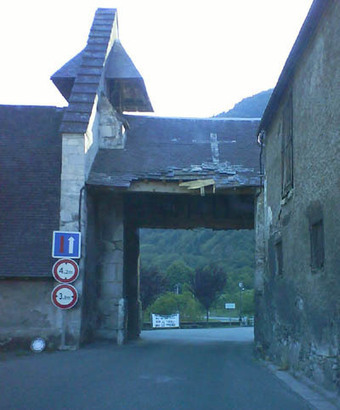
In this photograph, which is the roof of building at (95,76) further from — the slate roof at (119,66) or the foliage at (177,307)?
the foliage at (177,307)

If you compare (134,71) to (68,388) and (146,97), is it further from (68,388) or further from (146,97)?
(68,388)

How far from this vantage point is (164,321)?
50.5 m

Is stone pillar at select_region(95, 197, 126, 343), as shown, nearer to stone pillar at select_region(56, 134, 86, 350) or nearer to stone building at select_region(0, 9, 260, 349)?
stone building at select_region(0, 9, 260, 349)

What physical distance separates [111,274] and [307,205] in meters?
10.5

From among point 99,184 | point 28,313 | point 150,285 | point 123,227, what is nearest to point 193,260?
point 150,285

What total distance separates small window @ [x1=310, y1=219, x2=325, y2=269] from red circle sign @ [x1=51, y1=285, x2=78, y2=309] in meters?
7.56

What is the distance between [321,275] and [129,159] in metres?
11.2

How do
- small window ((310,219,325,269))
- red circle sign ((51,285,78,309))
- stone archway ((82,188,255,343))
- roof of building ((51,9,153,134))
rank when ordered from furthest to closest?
stone archway ((82,188,255,343))
roof of building ((51,9,153,134))
red circle sign ((51,285,78,309))
small window ((310,219,325,269))

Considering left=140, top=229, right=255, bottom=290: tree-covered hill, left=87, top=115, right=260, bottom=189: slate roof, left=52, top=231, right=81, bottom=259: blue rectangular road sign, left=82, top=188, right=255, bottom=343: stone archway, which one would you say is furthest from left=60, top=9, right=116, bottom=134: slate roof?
left=140, top=229, right=255, bottom=290: tree-covered hill

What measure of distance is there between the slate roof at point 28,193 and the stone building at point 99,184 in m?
0.03

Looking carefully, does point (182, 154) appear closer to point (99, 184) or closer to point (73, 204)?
point (99, 184)

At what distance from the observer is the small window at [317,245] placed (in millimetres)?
10914

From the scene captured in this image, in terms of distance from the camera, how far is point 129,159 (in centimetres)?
2062

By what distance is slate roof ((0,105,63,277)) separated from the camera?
683 inches
